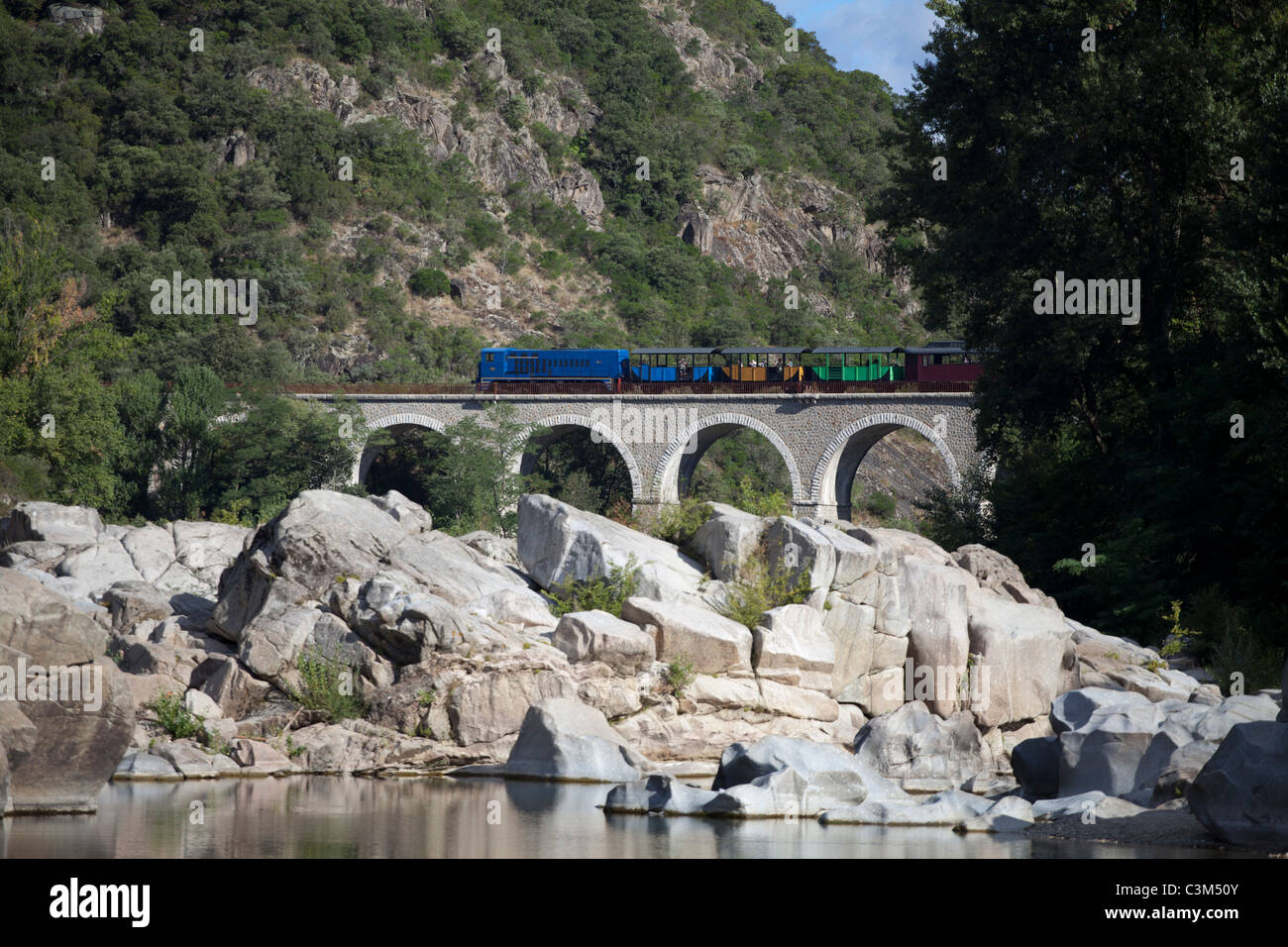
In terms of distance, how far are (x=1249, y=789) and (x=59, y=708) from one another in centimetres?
1119

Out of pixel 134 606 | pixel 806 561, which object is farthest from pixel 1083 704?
pixel 134 606

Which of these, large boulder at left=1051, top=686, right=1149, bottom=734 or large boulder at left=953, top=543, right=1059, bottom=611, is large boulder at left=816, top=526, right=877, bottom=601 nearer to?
large boulder at left=953, top=543, right=1059, bottom=611

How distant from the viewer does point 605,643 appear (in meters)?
20.4

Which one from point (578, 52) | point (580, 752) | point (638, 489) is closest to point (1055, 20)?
point (580, 752)

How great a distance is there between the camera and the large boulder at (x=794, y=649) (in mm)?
21250

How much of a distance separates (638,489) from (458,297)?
107 feet

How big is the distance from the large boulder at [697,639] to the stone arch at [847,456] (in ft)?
115

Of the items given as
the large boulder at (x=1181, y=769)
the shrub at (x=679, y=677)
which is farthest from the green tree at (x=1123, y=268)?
the shrub at (x=679, y=677)

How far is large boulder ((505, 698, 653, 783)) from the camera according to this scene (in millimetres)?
17703

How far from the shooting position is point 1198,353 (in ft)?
92.1

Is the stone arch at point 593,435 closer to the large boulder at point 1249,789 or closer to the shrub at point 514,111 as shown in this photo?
the shrub at point 514,111

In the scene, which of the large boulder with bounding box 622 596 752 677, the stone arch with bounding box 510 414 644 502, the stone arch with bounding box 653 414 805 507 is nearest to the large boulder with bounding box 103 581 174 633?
the large boulder with bounding box 622 596 752 677

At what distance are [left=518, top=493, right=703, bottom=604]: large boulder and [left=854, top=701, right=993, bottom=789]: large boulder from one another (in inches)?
197
